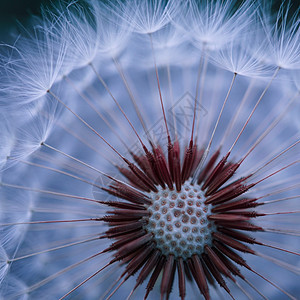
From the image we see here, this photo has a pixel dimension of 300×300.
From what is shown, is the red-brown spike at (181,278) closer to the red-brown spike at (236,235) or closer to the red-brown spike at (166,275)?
the red-brown spike at (166,275)

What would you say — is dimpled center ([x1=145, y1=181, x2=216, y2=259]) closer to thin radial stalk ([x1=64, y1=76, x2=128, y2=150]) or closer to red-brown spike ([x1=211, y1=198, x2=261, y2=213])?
red-brown spike ([x1=211, y1=198, x2=261, y2=213])

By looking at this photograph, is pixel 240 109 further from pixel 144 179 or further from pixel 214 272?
pixel 214 272

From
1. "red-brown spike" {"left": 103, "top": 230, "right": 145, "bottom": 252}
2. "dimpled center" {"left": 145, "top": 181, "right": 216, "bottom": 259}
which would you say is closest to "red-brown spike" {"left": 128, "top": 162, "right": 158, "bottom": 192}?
"dimpled center" {"left": 145, "top": 181, "right": 216, "bottom": 259}

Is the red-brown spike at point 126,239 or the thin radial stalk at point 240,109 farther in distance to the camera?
the thin radial stalk at point 240,109

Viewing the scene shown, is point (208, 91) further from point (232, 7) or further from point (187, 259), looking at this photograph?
point (187, 259)

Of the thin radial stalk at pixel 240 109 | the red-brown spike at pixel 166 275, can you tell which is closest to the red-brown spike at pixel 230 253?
the red-brown spike at pixel 166 275

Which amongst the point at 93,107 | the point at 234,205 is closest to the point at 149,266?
the point at 234,205

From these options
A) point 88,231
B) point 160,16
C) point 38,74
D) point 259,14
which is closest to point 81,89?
point 38,74
